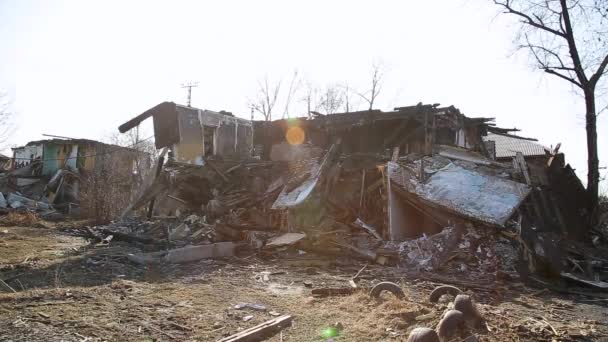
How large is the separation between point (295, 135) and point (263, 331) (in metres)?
14.1

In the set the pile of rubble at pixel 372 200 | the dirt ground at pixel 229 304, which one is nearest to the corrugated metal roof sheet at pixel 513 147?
the pile of rubble at pixel 372 200

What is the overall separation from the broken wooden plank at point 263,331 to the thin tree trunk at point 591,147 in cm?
1260

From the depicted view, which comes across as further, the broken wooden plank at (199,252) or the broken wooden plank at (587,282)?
the broken wooden plank at (199,252)

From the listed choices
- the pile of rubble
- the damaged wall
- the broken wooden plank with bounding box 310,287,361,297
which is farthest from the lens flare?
the broken wooden plank with bounding box 310,287,361,297

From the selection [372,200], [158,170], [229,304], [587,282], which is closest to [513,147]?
[372,200]

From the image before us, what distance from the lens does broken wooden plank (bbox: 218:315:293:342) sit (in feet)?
12.7

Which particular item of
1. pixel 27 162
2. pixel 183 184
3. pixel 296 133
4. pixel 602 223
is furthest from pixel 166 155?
pixel 27 162

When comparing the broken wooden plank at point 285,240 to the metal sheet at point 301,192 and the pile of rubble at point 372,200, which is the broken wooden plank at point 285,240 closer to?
the pile of rubble at point 372,200

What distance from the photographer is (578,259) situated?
29.6 feet

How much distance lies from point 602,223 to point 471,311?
13442 mm

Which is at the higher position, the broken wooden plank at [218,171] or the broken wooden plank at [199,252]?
the broken wooden plank at [218,171]

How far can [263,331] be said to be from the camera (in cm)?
411

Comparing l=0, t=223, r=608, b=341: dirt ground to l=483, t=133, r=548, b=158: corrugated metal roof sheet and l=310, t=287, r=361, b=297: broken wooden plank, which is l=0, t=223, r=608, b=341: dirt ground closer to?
l=310, t=287, r=361, b=297: broken wooden plank

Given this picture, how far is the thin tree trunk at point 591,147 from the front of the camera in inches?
502
